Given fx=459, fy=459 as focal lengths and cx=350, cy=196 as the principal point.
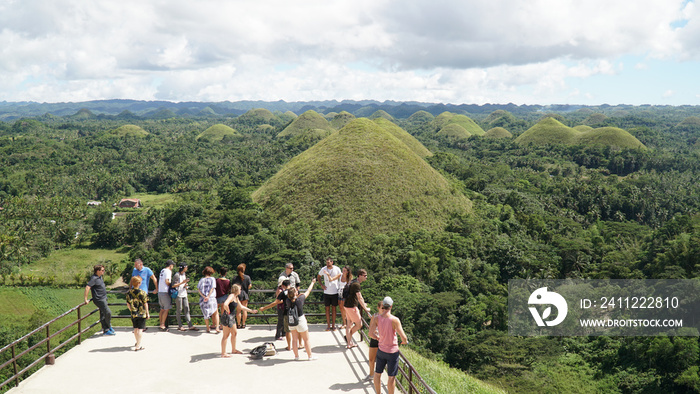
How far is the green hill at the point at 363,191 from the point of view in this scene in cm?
4788

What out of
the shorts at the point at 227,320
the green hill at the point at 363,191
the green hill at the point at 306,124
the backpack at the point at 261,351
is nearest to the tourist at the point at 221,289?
the shorts at the point at 227,320

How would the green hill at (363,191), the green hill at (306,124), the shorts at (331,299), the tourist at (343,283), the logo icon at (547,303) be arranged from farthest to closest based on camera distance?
the green hill at (306,124) < the green hill at (363,191) < the logo icon at (547,303) < the shorts at (331,299) < the tourist at (343,283)

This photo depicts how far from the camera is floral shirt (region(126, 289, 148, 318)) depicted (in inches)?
406

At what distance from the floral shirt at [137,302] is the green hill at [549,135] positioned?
139 meters

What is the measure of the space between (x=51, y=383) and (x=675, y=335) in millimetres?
34323

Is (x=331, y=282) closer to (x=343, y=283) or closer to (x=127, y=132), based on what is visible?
(x=343, y=283)

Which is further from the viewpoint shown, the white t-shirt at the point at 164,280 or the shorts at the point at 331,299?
the shorts at the point at 331,299

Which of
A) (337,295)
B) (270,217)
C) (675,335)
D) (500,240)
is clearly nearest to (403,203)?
(500,240)

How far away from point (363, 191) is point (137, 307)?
41.7 m

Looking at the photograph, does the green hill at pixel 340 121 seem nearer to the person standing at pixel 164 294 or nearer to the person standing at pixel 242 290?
the person standing at pixel 164 294

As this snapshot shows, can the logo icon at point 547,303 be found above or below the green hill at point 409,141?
below

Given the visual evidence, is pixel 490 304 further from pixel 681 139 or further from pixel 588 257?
A: pixel 681 139

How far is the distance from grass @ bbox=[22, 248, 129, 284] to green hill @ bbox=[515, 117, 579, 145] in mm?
117914

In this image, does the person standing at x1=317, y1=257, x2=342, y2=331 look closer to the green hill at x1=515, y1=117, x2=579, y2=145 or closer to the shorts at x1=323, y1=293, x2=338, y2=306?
the shorts at x1=323, y1=293, x2=338, y2=306
